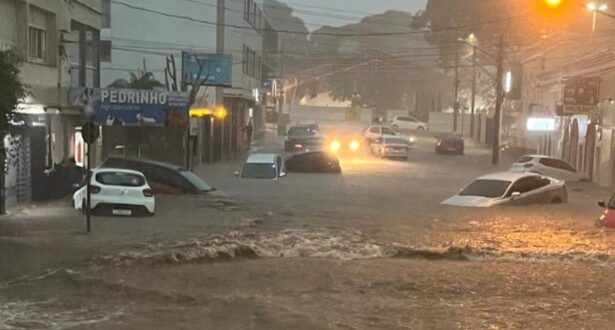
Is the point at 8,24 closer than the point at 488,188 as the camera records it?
Yes

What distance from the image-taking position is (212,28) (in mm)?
54031

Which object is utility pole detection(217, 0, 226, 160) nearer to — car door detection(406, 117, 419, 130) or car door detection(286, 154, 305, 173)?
car door detection(286, 154, 305, 173)

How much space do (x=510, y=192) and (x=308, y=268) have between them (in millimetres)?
15047

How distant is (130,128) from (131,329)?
31.9 meters

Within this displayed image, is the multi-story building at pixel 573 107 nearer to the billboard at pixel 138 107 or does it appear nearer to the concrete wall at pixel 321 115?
the billboard at pixel 138 107

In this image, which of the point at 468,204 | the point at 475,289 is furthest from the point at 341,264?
the point at 468,204

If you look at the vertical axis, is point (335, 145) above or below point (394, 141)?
below

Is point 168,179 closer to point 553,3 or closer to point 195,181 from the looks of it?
point 195,181

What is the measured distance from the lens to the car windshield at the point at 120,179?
24172mm

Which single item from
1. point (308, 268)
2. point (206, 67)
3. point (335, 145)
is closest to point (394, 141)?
point (335, 145)

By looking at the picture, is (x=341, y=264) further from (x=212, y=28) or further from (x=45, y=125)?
(x=212, y=28)

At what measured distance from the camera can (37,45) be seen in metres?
29.5

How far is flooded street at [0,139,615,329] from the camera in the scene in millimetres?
12148

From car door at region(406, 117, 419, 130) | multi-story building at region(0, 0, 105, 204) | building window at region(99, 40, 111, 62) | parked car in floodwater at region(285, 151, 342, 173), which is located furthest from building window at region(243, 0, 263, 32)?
car door at region(406, 117, 419, 130)
